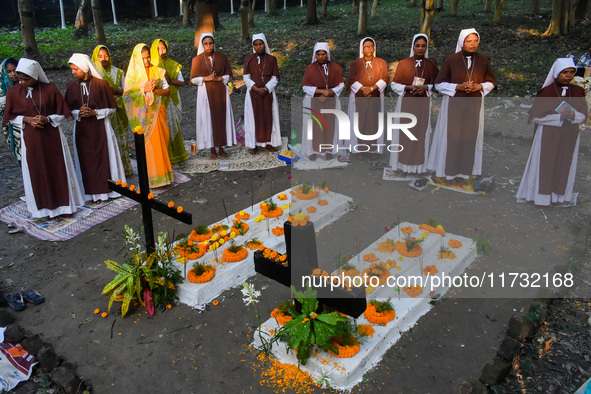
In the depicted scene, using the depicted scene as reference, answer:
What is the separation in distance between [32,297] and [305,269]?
2.92 meters

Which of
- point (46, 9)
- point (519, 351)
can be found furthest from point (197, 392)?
point (46, 9)

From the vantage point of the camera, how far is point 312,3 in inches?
768

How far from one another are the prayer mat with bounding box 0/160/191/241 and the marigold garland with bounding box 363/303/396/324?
13.0 feet

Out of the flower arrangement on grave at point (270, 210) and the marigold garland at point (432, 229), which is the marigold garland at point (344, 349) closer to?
the marigold garland at point (432, 229)

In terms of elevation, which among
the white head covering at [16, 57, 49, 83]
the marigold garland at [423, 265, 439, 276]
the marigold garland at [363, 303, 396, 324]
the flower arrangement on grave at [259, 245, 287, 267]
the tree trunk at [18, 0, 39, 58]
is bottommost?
Answer: the marigold garland at [363, 303, 396, 324]

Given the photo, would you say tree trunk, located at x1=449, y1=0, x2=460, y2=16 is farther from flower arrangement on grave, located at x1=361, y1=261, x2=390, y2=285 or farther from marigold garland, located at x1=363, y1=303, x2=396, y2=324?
marigold garland, located at x1=363, y1=303, x2=396, y2=324

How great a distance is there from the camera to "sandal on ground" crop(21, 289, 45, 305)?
4.82m

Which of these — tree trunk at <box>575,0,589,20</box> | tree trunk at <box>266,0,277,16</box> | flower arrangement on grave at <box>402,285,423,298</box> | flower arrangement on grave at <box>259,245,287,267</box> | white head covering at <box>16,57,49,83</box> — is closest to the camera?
flower arrangement on grave at <box>259,245,287,267</box>

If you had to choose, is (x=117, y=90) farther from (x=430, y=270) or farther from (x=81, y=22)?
(x=81, y=22)

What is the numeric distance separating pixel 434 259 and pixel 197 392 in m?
2.68

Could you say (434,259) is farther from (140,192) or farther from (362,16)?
(362,16)

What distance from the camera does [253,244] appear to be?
5383mm

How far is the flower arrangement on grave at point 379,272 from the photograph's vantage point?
15.5ft

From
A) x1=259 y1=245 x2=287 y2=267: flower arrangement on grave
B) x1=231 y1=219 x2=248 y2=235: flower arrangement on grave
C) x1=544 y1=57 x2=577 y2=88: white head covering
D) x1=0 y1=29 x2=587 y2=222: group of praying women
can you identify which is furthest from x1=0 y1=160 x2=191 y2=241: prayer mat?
x1=544 y1=57 x2=577 y2=88: white head covering
